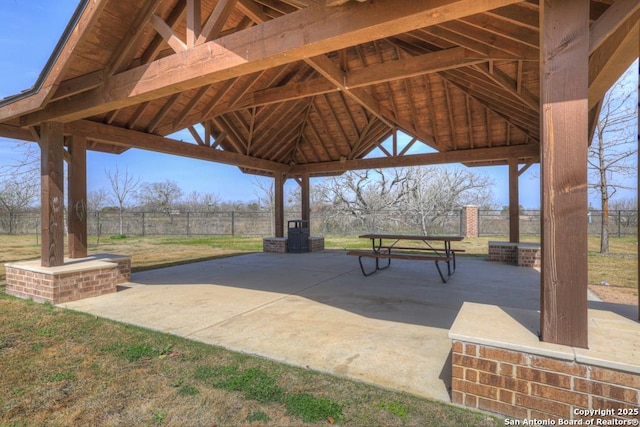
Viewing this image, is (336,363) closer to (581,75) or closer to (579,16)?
(581,75)

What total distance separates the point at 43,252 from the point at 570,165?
6.88m

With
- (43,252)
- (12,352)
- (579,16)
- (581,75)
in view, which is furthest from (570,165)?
(43,252)

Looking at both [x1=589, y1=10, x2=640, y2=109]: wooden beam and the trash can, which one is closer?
[x1=589, y1=10, x2=640, y2=109]: wooden beam

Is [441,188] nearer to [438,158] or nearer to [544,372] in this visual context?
[438,158]

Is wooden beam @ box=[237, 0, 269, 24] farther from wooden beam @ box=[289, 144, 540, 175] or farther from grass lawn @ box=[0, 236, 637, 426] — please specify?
wooden beam @ box=[289, 144, 540, 175]

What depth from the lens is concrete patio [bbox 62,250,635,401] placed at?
298cm

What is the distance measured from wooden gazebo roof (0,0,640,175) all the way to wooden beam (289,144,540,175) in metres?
0.04

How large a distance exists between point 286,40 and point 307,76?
17.0 ft

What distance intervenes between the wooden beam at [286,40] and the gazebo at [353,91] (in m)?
0.01

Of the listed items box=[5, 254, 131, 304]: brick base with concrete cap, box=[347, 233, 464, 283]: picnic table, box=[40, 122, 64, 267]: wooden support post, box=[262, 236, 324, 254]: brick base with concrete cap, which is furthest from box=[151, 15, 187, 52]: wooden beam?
box=[262, 236, 324, 254]: brick base with concrete cap

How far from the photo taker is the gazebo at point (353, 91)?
2.11 m

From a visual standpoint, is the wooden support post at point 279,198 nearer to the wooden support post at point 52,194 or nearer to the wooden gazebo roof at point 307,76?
the wooden gazebo roof at point 307,76

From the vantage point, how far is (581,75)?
6.79ft

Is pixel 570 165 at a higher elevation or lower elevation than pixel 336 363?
higher
